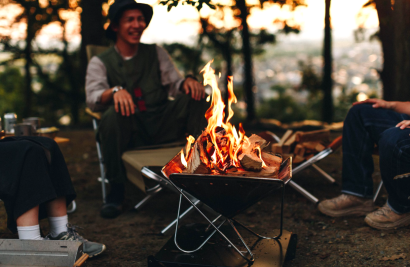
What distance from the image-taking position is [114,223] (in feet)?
9.44

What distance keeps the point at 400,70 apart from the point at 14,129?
3399 mm

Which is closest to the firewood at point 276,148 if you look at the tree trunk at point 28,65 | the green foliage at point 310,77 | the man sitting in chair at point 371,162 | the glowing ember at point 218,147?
the man sitting in chair at point 371,162

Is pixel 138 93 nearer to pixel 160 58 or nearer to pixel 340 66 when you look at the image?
pixel 160 58

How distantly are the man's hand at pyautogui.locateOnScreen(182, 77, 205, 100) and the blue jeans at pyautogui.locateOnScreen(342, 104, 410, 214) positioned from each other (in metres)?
1.13

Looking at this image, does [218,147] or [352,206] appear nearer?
[218,147]

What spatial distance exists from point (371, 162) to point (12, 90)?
955 cm

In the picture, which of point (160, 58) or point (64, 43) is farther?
point (64, 43)

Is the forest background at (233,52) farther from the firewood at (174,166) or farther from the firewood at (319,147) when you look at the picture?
the firewood at (174,166)

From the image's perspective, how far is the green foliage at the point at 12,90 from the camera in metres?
9.07

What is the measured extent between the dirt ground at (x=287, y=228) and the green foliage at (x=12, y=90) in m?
6.18

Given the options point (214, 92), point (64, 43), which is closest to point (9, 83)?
point (64, 43)

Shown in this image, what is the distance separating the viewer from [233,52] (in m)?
7.34

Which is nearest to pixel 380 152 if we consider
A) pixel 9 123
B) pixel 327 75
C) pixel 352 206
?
pixel 352 206

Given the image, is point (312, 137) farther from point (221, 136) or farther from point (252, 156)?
point (252, 156)
